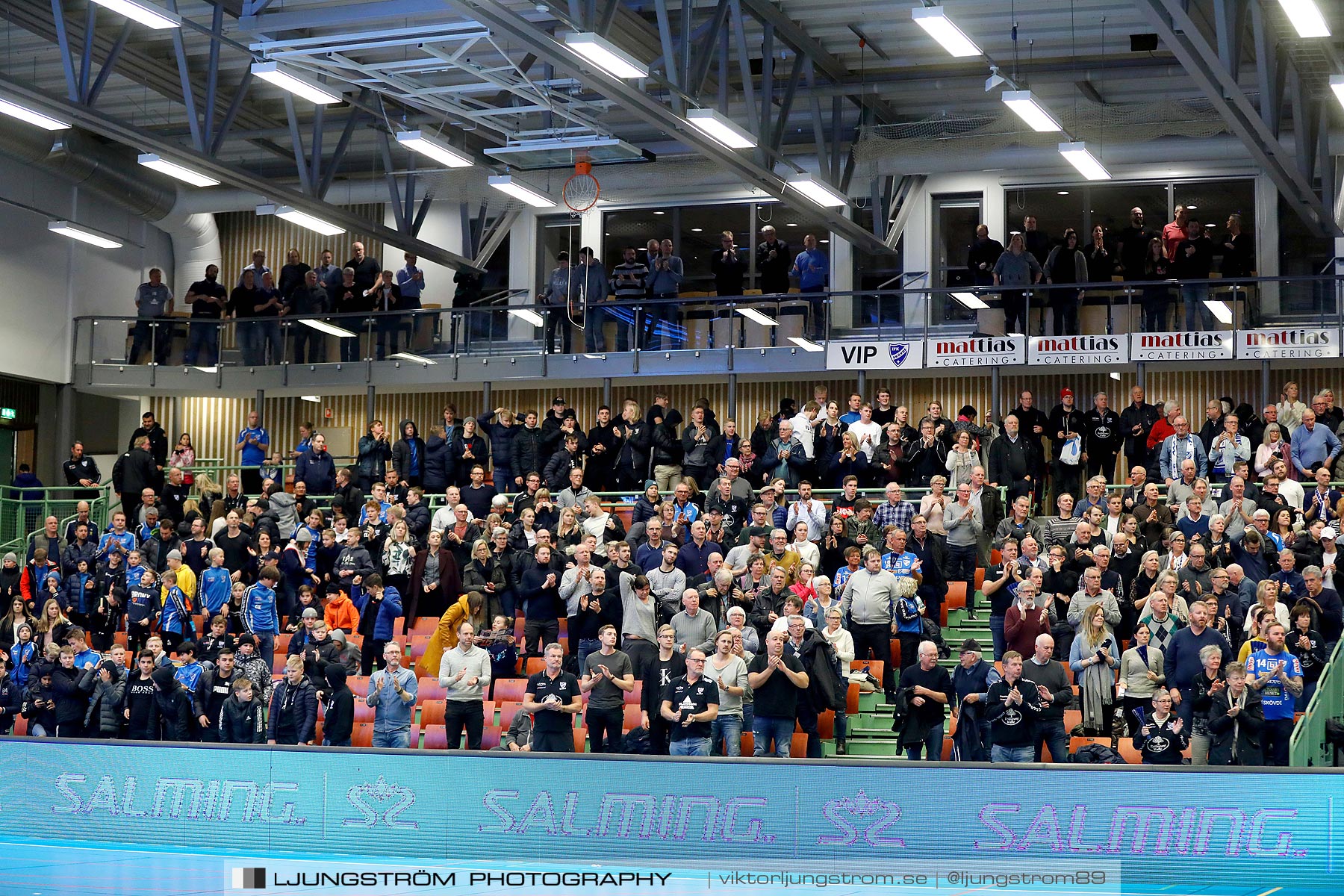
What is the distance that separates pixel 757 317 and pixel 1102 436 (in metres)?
6.56

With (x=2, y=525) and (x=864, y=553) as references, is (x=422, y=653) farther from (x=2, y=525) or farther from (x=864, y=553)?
(x=2, y=525)

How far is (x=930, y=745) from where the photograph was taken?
1369 centimetres

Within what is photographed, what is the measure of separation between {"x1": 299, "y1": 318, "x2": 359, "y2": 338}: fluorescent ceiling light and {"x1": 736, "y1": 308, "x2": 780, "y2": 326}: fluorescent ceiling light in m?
6.46

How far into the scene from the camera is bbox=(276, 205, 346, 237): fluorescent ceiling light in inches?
910

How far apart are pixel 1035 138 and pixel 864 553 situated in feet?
28.9

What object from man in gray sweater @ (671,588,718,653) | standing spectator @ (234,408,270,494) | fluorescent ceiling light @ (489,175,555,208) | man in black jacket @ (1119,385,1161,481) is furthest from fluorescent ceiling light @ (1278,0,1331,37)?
standing spectator @ (234,408,270,494)

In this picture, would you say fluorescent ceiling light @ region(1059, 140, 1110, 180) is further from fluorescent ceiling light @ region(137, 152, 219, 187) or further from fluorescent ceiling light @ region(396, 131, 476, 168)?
fluorescent ceiling light @ region(137, 152, 219, 187)

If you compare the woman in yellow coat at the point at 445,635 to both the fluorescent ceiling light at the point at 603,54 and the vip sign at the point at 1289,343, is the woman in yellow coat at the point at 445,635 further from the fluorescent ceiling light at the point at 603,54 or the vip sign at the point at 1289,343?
Result: the vip sign at the point at 1289,343

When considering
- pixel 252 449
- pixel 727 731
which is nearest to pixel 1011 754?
pixel 727 731

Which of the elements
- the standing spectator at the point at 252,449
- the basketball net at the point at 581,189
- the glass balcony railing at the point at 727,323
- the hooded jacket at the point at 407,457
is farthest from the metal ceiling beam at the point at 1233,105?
the standing spectator at the point at 252,449

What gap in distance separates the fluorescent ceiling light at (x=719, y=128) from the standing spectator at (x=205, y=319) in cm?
1156

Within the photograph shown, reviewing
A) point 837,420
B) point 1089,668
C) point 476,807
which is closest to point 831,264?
point 837,420

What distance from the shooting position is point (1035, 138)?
72.6 ft

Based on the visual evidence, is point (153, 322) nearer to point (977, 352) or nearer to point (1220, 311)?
point (977, 352)
